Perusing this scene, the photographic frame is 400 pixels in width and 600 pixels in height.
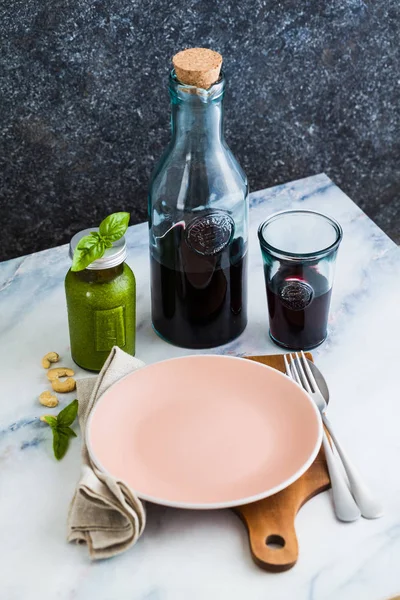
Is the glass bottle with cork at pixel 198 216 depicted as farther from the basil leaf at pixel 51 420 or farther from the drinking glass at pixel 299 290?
the basil leaf at pixel 51 420

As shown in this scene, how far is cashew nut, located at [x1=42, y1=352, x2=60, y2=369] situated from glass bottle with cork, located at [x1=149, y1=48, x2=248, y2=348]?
5.7 inches

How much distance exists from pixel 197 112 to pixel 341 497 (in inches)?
17.5

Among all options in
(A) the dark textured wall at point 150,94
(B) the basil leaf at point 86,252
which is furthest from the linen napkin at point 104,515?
(A) the dark textured wall at point 150,94

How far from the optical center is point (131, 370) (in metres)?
0.96

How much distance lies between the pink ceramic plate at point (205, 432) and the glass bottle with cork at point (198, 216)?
82 millimetres

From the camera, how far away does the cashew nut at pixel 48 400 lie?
3.16 feet

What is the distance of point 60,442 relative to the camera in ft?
2.96

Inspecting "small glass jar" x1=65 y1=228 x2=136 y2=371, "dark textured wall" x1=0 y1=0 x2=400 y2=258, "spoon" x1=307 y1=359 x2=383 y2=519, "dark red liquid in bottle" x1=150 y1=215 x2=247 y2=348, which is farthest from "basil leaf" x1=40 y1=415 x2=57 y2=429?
"dark textured wall" x1=0 y1=0 x2=400 y2=258

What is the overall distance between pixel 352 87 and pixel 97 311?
2.24 ft

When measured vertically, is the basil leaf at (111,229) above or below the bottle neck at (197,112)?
below

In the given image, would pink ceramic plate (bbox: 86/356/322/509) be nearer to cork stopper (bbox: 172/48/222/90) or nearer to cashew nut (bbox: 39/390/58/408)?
cashew nut (bbox: 39/390/58/408)

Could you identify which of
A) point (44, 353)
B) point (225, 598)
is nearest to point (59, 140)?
point (44, 353)

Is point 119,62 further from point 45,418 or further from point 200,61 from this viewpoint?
point 45,418

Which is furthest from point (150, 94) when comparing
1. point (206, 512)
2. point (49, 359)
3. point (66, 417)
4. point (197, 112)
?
point (206, 512)
